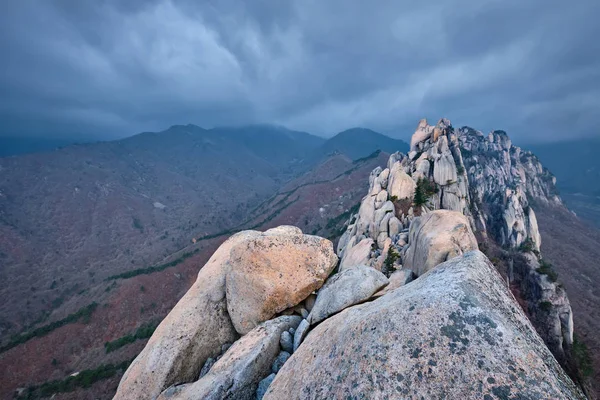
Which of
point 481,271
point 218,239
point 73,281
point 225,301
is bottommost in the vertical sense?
point 73,281

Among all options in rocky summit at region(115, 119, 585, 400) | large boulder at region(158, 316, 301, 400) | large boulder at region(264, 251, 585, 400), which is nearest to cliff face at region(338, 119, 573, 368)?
rocky summit at region(115, 119, 585, 400)

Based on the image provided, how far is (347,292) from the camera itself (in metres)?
13.0

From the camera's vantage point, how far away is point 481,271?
29.0 ft

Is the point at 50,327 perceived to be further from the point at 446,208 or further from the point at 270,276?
the point at 446,208

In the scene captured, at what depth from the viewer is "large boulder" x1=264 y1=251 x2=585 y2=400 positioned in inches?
223

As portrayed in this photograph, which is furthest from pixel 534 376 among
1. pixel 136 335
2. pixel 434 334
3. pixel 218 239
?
pixel 218 239

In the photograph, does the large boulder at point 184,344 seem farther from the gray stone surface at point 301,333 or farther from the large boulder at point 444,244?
the large boulder at point 444,244

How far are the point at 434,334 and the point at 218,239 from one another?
14458 centimetres

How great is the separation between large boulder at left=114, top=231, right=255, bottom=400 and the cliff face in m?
14.0

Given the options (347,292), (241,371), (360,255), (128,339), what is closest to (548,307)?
(360,255)

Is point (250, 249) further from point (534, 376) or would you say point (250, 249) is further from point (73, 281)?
point (73, 281)

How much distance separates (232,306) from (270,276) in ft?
10.2

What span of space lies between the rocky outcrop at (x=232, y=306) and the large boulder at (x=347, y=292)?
2.53 m

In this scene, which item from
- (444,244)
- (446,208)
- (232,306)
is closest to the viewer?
(232,306)
